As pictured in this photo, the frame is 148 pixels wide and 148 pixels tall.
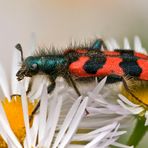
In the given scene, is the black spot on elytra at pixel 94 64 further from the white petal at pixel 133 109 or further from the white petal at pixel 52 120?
the white petal at pixel 52 120

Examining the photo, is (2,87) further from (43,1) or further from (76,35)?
(43,1)

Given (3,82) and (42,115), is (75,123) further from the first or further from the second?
(3,82)

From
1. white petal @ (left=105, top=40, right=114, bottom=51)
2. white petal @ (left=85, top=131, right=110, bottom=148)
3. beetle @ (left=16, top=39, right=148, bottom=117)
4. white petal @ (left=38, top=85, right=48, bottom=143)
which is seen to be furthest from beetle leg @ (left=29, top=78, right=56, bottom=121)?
white petal @ (left=105, top=40, right=114, bottom=51)

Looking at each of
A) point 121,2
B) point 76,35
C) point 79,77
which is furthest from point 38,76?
point 121,2

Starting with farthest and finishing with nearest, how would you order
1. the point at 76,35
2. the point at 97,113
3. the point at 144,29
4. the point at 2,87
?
the point at 76,35, the point at 144,29, the point at 2,87, the point at 97,113

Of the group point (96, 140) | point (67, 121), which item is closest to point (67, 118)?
point (67, 121)
